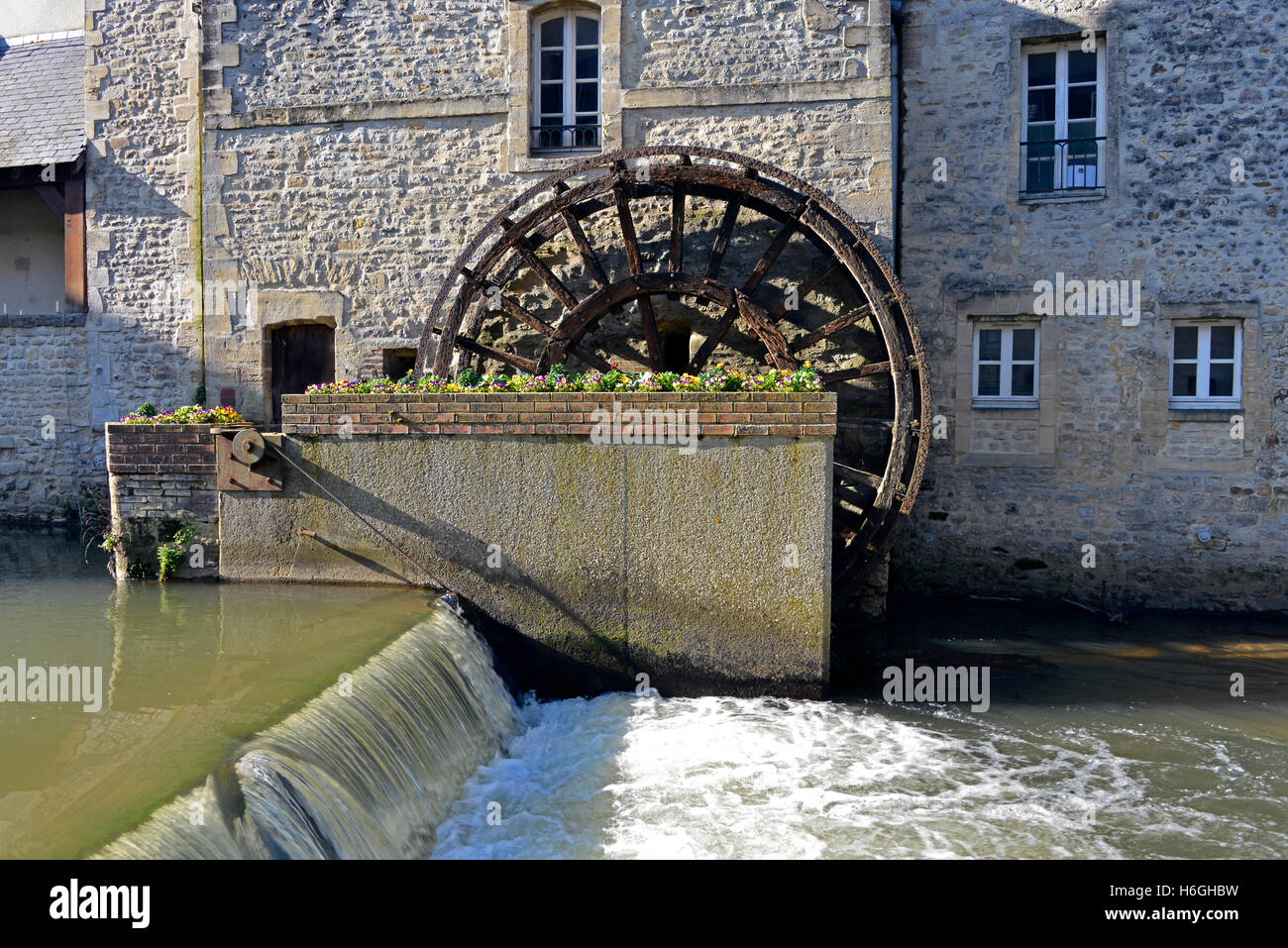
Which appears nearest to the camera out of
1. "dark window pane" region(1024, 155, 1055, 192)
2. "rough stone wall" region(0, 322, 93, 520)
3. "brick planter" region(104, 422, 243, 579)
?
"brick planter" region(104, 422, 243, 579)

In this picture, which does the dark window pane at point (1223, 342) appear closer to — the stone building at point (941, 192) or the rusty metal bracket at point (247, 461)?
the stone building at point (941, 192)

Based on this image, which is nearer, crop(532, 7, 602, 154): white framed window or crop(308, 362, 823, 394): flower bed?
crop(308, 362, 823, 394): flower bed

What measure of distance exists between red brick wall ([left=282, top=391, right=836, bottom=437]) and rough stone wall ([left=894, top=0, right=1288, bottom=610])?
12.7 feet

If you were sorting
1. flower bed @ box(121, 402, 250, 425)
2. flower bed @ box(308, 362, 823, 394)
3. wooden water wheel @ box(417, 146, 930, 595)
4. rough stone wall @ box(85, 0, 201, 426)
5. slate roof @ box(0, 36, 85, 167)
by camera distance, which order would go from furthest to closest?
1. slate roof @ box(0, 36, 85, 167)
2. rough stone wall @ box(85, 0, 201, 426)
3. wooden water wheel @ box(417, 146, 930, 595)
4. flower bed @ box(121, 402, 250, 425)
5. flower bed @ box(308, 362, 823, 394)

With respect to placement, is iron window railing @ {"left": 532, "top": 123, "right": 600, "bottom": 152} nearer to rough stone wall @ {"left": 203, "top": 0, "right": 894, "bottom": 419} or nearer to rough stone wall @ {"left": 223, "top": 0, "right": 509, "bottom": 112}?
rough stone wall @ {"left": 203, "top": 0, "right": 894, "bottom": 419}

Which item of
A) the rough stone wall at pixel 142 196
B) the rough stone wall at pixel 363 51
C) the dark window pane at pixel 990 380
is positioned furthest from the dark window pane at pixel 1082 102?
the rough stone wall at pixel 142 196

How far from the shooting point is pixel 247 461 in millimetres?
6930

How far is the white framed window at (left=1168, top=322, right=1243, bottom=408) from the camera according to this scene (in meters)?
9.26

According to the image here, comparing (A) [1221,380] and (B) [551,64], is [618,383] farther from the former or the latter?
(A) [1221,380]

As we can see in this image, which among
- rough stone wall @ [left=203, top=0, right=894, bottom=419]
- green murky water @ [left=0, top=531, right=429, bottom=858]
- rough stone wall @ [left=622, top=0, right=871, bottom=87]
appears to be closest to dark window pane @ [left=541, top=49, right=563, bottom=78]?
rough stone wall @ [left=203, top=0, right=894, bottom=419]

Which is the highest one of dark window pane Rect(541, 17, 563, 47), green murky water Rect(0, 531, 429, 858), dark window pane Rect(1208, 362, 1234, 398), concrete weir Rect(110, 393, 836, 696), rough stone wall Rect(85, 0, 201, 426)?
dark window pane Rect(541, 17, 563, 47)

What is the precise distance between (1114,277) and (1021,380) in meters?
1.22

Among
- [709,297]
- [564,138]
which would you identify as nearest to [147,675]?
[709,297]

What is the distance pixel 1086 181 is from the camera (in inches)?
376
